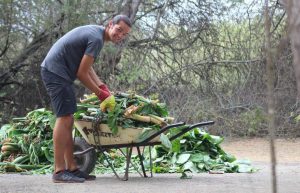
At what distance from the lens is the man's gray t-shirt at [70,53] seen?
651 cm

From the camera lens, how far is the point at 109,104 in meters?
6.59

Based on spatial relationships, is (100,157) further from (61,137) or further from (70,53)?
(70,53)

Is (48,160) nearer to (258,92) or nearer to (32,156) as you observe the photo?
(32,156)

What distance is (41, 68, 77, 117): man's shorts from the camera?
21.2ft

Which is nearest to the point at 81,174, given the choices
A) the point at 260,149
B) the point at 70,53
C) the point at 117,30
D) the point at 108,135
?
the point at 108,135

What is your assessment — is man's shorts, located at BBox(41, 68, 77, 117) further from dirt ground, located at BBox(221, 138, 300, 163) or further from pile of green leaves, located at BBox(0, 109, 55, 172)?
dirt ground, located at BBox(221, 138, 300, 163)

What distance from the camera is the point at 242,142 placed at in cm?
1452

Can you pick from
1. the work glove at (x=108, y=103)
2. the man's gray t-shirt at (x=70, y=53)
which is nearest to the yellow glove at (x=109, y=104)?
the work glove at (x=108, y=103)

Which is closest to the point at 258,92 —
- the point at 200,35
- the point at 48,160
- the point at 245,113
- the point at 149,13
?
the point at 245,113

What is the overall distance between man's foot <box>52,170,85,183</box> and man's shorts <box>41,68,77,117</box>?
0.61m

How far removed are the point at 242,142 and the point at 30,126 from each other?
23.0ft

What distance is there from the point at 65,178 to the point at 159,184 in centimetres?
98

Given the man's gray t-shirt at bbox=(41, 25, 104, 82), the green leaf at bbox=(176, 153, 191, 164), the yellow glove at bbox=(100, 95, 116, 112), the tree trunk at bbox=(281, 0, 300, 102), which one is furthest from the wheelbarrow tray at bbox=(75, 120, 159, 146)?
the tree trunk at bbox=(281, 0, 300, 102)

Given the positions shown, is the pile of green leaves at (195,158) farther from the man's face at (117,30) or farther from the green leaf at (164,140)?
the man's face at (117,30)
